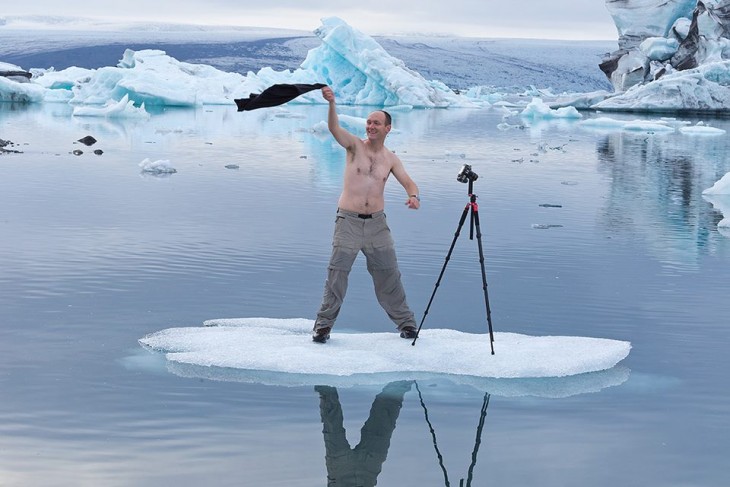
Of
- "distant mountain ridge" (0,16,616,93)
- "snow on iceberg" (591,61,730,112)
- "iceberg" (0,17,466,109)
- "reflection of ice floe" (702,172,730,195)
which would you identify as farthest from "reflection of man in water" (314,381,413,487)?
"distant mountain ridge" (0,16,616,93)

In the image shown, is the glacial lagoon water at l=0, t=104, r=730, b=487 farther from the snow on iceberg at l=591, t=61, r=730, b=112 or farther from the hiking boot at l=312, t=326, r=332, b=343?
the snow on iceberg at l=591, t=61, r=730, b=112

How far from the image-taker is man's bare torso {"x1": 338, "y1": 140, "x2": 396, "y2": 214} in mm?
7715

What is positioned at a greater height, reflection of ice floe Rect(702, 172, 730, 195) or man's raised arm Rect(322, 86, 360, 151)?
man's raised arm Rect(322, 86, 360, 151)

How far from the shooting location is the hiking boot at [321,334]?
775cm

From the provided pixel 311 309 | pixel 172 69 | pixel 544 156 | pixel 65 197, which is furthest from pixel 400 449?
Result: pixel 172 69

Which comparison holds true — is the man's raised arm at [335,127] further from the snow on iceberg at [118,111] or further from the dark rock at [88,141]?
the snow on iceberg at [118,111]

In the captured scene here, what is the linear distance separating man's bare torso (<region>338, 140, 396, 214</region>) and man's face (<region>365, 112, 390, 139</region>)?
0.40ft

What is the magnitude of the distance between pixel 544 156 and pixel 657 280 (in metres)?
20.9

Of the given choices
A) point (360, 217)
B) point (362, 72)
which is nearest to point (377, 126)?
point (360, 217)

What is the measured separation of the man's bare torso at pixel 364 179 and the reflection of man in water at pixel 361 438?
1380 mm

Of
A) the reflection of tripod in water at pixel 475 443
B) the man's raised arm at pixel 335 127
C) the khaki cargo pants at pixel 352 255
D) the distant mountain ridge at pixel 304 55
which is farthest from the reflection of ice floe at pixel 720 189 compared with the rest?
the distant mountain ridge at pixel 304 55

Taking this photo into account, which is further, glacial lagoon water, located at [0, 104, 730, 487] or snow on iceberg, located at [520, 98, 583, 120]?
snow on iceberg, located at [520, 98, 583, 120]

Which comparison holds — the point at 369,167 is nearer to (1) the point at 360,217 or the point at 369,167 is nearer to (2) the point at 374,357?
(1) the point at 360,217

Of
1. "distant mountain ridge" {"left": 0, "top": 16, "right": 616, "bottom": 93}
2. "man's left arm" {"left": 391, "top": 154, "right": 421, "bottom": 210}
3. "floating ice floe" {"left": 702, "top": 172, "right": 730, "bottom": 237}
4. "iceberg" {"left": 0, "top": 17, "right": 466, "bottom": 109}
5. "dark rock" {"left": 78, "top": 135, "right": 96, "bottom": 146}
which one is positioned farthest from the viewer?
"distant mountain ridge" {"left": 0, "top": 16, "right": 616, "bottom": 93}
